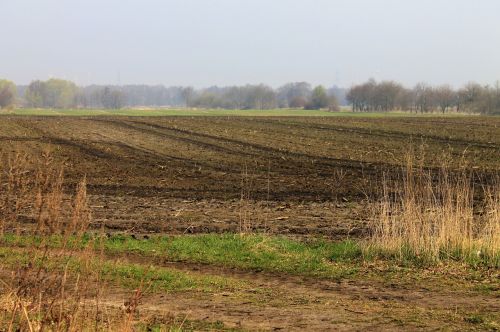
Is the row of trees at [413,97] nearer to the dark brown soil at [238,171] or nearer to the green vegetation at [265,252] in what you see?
the dark brown soil at [238,171]

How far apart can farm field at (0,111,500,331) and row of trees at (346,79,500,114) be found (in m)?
109

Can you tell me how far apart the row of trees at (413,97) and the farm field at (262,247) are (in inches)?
4303

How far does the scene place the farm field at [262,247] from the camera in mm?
8523

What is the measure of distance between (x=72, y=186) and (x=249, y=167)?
26.7ft

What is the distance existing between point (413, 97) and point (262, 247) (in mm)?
145267

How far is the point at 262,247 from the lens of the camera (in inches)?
495

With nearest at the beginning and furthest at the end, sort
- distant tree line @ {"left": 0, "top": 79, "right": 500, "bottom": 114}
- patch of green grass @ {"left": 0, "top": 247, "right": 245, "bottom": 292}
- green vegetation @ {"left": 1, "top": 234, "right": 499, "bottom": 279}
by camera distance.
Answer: patch of green grass @ {"left": 0, "top": 247, "right": 245, "bottom": 292}, green vegetation @ {"left": 1, "top": 234, "right": 499, "bottom": 279}, distant tree line @ {"left": 0, "top": 79, "right": 500, "bottom": 114}

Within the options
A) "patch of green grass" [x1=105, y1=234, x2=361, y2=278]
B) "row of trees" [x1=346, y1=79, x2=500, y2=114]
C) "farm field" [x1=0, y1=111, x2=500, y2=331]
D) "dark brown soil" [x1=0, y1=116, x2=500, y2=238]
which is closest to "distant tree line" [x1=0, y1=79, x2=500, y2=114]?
"row of trees" [x1=346, y1=79, x2=500, y2=114]

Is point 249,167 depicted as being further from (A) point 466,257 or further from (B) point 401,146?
(A) point 466,257

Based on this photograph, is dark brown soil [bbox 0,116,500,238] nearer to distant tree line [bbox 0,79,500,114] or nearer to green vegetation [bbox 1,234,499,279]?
green vegetation [bbox 1,234,499,279]

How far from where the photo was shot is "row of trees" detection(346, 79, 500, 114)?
443 feet

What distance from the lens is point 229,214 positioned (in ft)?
54.9

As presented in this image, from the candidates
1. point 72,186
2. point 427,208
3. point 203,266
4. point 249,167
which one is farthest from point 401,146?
point 203,266

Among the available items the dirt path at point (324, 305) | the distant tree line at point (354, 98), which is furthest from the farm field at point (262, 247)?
the distant tree line at point (354, 98)
